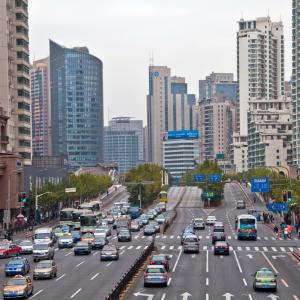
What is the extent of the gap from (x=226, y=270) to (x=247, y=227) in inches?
1449

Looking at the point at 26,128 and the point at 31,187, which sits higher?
the point at 26,128

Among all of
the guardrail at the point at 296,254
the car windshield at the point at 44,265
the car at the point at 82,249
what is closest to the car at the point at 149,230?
the car at the point at 82,249

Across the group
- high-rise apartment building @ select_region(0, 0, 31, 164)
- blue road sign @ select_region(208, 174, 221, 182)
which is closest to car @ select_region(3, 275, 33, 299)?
Result: high-rise apartment building @ select_region(0, 0, 31, 164)

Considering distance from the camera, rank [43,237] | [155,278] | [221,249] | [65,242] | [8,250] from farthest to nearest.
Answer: [43,237], [65,242], [8,250], [221,249], [155,278]

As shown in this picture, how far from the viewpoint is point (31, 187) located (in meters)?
158

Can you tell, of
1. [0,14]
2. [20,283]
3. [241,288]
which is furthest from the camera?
[0,14]

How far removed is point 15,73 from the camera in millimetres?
164375

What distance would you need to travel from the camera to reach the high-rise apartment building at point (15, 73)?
159 metres

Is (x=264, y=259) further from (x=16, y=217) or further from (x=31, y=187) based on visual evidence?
(x=31, y=187)

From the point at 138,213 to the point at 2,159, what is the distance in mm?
34641

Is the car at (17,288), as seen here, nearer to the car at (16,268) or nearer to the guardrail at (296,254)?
the car at (16,268)

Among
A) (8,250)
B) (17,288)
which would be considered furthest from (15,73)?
(17,288)

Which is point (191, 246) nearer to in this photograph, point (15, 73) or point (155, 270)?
point (155, 270)

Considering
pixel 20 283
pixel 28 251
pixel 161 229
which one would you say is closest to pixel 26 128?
pixel 161 229
